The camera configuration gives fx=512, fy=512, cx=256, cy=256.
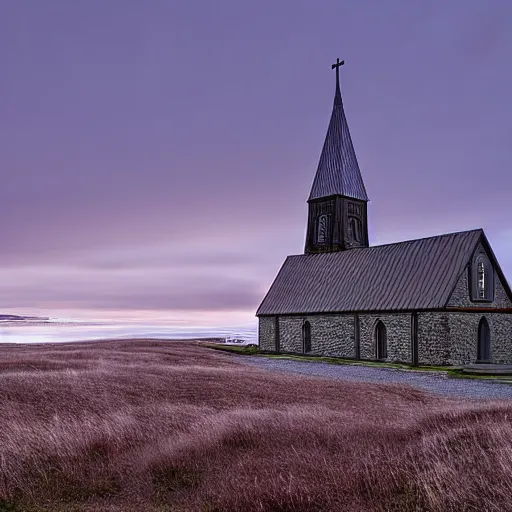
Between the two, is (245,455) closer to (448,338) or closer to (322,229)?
(448,338)

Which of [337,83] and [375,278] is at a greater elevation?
[337,83]

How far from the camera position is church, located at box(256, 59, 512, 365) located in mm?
33938

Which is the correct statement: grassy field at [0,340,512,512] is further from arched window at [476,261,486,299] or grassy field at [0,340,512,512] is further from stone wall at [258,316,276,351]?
stone wall at [258,316,276,351]

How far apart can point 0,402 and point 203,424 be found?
6.57 metres

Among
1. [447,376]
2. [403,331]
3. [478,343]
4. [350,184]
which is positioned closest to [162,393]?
[447,376]

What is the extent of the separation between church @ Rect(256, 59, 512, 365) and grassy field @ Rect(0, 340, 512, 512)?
20564mm

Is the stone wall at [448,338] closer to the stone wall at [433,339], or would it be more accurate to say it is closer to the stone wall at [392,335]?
the stone wall at [433,339]

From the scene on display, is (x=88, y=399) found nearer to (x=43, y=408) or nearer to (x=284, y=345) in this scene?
(x=43, y=408)

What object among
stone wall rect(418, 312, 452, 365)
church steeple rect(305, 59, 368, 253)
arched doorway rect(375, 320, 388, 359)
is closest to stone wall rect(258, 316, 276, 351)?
church steeple rect(305, 59, 368, 253)

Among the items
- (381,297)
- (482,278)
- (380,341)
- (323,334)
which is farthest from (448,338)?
(323,334)

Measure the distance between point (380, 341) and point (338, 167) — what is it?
68.1 ft

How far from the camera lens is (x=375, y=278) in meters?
39.7

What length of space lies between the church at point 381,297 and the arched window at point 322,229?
10cm

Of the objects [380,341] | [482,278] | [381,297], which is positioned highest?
[482,278]
